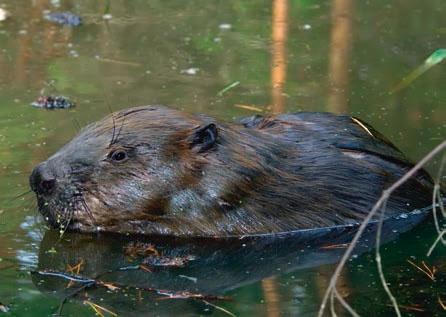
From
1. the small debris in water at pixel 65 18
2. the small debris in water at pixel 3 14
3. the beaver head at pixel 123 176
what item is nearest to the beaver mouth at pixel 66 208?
the beaver head at pixel 123 176

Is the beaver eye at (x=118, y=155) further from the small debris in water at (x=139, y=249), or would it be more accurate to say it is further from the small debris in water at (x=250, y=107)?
the small debris in water at (x=250, y=107)

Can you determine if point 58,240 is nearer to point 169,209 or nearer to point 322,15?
point 169,209

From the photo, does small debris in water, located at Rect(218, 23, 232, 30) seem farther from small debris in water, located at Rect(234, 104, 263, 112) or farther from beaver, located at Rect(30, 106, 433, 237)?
beaver, located at Rect(30, 106, 433, 237)

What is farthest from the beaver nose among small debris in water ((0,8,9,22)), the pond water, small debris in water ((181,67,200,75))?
small debris in water ((0,8,9,22))

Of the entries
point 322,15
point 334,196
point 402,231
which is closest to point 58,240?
point 334,196

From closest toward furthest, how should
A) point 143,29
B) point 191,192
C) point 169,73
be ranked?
point 191,192 < point 169,73 < point 143,29

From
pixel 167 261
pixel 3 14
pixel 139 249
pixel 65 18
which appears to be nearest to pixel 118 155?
pixel 139 249
